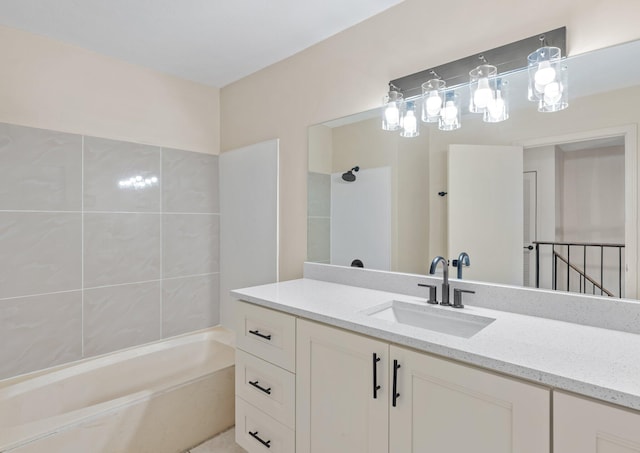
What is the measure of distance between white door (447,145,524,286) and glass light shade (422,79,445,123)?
0.62 ft

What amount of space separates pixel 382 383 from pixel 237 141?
2.14m

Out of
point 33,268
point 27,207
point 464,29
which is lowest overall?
point 33,268

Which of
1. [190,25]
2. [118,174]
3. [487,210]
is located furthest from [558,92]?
[118,174]

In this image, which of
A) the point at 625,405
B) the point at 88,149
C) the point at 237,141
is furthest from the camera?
the point at 237,141

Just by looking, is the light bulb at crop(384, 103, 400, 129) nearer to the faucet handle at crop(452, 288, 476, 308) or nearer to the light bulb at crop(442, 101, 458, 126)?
the light bulb at crop(442, 101, 458, 126)

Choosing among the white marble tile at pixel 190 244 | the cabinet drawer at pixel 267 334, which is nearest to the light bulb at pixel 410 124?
the cabinet drawer at pixel 267 334

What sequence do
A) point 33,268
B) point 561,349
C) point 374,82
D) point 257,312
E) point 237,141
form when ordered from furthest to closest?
point 237,141 → point 33,268 → point 374,82 → point 257,312 → point 561,349

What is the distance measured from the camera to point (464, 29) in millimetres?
1538

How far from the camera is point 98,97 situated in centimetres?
224

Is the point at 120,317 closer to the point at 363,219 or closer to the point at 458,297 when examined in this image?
the point at 363,219

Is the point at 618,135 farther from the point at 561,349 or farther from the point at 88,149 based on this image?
the point at 88,149

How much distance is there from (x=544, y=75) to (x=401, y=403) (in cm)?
132

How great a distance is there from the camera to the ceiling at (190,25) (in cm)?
175

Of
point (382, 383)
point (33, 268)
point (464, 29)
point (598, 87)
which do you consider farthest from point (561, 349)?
point (33, 268)
